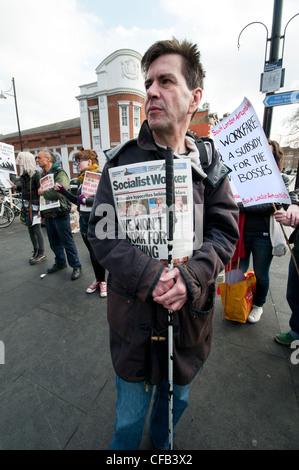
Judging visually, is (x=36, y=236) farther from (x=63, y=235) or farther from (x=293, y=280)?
(x=293, y=280)

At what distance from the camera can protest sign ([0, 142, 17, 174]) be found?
18.5 ft

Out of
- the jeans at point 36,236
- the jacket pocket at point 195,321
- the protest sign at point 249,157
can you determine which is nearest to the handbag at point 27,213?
the jeans at point 36,236

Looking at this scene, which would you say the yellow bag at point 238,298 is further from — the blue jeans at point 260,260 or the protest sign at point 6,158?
the protest sign at point 6,158

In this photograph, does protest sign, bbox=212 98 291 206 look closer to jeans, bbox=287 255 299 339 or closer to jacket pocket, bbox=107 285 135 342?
jeans, bbox=287 255 299 339

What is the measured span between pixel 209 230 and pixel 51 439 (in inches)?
70.5

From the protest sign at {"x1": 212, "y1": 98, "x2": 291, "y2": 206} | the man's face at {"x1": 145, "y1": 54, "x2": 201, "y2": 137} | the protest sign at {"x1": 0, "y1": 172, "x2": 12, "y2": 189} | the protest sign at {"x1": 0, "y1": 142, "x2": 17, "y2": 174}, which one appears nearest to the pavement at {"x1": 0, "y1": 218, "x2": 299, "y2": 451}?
the protest sign at {"x1": 212, "y1": 98, "x2": 291, "y2": 206}

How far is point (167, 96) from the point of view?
1068mm

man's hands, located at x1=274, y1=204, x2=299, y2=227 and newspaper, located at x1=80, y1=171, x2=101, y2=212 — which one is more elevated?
newspaper, located at x1=80, y1=171, x2=101, y2=212

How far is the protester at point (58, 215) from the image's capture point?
3.48 meters

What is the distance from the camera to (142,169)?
97 cm

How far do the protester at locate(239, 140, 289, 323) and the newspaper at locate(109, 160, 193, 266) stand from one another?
5.23 ft

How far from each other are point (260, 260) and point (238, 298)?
0.50 m

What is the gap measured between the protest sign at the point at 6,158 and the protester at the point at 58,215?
2801 millimetres
